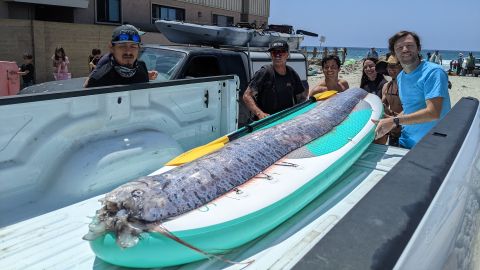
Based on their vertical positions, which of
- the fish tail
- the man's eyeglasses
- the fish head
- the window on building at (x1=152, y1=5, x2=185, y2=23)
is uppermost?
the window on building at (x1=152, y1=5, x2=185, y2=23)

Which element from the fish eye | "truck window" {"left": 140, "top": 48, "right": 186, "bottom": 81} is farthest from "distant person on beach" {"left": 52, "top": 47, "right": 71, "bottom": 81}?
the fish eye

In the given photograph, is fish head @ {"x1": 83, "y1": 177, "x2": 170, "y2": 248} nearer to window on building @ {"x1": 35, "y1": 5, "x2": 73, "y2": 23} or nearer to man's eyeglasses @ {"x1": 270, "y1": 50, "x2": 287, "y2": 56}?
man's eyeglasses @ {"x1": 270, "y1": 50, "x2": 287, "y2": 56}

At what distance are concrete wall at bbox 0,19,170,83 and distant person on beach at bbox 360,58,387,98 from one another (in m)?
13.7

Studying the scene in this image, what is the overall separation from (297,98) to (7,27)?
45.8 feet

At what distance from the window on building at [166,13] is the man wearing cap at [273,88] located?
1863cm

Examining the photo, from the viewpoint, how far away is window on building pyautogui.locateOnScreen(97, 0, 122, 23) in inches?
777

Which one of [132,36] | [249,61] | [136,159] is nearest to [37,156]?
[136,159]

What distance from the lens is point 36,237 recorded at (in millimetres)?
2490

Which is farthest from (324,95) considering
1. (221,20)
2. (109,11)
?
(221,20)

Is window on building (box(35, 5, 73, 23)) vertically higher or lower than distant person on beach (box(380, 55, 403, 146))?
higher

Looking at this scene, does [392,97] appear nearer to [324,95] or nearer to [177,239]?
[324,95]

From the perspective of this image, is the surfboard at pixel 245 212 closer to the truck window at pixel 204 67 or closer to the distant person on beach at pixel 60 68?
the truck window at pixel 204 67

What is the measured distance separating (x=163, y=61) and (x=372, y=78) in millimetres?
3341

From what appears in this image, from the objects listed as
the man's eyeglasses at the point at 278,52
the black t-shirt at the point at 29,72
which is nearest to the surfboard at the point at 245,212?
the man's eyeglasses at the point at 278,52
